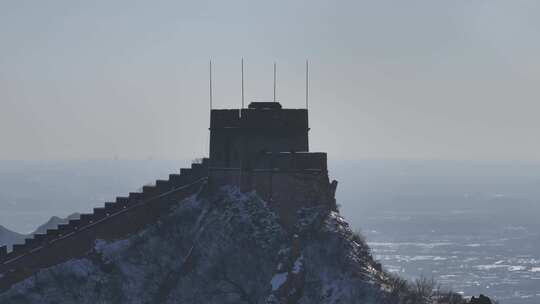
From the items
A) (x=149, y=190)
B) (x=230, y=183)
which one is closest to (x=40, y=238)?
(x=149, y=190)

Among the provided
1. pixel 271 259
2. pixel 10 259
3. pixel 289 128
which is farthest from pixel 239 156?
pixel 10 259

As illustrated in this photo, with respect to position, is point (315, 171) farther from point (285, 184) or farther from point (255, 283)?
point (255, 283)

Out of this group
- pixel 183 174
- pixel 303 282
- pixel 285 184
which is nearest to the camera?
pixel 303 282

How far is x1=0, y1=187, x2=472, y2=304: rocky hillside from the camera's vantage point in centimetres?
7019

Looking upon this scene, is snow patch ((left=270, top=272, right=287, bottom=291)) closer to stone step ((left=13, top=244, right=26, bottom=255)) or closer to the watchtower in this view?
the watchtower

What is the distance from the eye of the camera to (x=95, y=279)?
7594cm

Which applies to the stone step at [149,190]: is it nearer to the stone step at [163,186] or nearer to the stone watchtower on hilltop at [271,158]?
the stone step at [163,186]

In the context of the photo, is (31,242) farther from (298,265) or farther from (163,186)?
(298,265)

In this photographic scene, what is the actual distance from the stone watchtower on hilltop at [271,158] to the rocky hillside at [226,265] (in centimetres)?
96

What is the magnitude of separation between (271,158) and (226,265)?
24.2ft

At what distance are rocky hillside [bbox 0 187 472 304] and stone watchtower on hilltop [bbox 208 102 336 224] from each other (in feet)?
3.14

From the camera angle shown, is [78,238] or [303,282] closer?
[303,282]

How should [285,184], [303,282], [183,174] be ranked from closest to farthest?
[303,282], [285,184], [183,174]

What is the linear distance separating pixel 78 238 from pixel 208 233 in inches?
328
